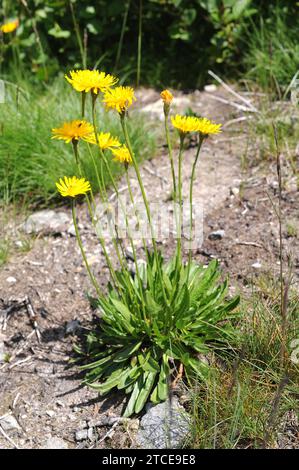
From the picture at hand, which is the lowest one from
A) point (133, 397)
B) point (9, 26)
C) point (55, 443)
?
point (55, 443)

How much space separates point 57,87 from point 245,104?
114 cm

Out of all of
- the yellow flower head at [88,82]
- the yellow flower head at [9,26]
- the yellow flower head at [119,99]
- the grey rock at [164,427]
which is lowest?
the grey rock at [164,427]

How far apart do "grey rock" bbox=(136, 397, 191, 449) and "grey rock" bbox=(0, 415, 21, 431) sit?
0.46 metres

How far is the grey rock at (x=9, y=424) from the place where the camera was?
8.05 ft

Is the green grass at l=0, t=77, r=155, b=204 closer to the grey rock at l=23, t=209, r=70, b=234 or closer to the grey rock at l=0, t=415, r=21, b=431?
the grey rock at l=23, t=209, r=70, b=234

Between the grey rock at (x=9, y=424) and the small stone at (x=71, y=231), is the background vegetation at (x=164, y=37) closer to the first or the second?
the small stone at (x=71, y=231)

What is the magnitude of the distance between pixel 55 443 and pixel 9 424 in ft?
0.66

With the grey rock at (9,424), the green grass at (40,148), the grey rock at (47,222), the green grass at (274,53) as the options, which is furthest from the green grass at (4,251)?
the green grass at (274,53)

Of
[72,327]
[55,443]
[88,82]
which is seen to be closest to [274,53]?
[72,327]

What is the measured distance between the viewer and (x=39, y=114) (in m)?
3.59

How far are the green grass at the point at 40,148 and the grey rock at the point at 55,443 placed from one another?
1384 mm

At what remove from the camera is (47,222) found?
11.2 ft

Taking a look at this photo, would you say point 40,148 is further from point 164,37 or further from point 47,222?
point 164,37

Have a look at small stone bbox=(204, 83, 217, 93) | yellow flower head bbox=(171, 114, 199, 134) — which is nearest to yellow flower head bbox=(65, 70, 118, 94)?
yellow flower head bbox=(171, 114, 199, 134)
